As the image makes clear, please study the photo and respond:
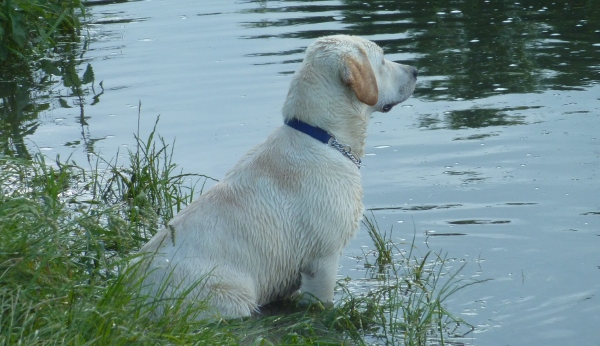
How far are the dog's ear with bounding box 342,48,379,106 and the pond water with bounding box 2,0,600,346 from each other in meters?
1.45

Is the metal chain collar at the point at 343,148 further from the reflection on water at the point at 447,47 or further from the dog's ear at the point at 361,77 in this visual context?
the reflection on water at the point at 447,47

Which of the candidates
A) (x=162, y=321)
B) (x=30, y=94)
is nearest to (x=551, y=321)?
(x=162, y=321)

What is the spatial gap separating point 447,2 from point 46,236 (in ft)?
39.9

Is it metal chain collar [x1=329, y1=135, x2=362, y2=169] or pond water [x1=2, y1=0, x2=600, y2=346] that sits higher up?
metal chain collar [x1=329, y1=135, x2=362, y2=169]

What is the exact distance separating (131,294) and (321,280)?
61.5 inches

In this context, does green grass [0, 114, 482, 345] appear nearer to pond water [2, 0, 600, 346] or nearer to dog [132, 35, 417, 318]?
dog [132, 35, 417, 318]

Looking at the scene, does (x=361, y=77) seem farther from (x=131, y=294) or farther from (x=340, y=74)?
(x=131, y=294)

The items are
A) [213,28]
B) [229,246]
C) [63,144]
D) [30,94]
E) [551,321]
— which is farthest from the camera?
[213,28]

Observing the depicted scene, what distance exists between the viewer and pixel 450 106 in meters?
10.2

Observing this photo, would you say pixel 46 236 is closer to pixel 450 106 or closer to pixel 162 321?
pixel 162 321

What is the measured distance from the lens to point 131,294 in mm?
4375

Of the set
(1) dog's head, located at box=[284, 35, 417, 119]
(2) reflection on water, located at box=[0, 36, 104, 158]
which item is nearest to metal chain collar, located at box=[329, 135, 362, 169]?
(1) dog's head, located at box=[284, 35, 417, 119]

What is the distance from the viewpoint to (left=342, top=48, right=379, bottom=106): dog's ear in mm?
5590

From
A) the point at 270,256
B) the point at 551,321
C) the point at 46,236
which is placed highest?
the point at 46,236
